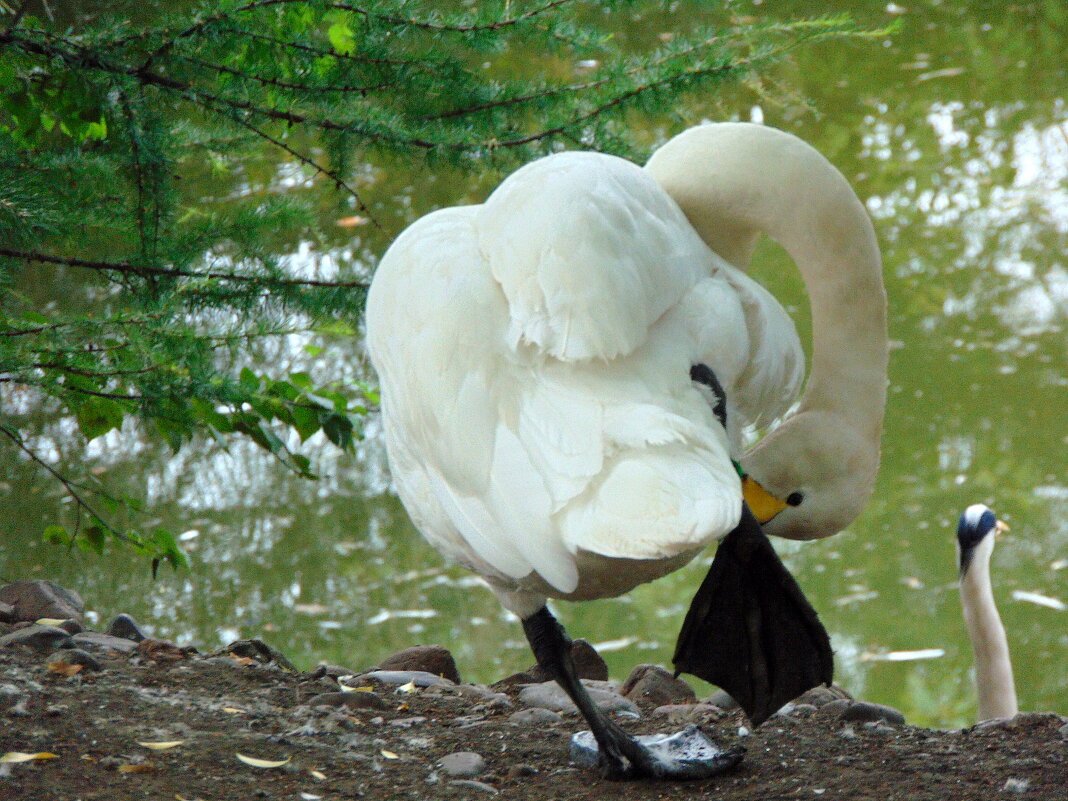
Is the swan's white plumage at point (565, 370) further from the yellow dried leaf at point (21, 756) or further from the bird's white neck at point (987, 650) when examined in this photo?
the bird's white neck at point (987, 650)

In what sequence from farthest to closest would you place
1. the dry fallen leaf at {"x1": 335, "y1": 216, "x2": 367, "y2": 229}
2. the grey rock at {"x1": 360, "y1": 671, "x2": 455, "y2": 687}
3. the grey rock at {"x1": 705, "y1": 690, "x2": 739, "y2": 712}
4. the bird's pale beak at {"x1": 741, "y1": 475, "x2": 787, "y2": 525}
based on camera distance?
the dry fallen leaf at {"x1": 335, "y1": 216, "x2": 367, "y2": 229}, the grey rock at {"x1": 360, "y1": 671, "x2": 455, "y2": 687}, the grey rock at {"x1": 705, "y1": 690, "x2": 739, "y2": 712}, the bird's pale beak at {"x1": 741, "y1": 475, "x2": 787, "y2": 525}

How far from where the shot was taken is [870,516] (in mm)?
5633

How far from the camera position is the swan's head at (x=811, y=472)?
312 centimetres

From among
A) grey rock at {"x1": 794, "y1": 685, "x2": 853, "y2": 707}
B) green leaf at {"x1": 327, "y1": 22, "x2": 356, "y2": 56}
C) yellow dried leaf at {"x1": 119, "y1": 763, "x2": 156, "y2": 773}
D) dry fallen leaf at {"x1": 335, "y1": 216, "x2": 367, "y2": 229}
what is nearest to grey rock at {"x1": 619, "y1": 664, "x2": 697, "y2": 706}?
grey rock at {"x1": 794, "y1": 685, "x2": 853, "y2": 707}

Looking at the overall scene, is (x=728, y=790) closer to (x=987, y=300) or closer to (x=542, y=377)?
(x=542, y=377)

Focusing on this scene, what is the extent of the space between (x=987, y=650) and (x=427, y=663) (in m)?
1.67

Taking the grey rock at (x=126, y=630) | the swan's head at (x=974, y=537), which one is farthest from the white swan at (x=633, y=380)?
the grey rock at (x=126, y=630)

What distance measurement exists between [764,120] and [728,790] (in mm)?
7470

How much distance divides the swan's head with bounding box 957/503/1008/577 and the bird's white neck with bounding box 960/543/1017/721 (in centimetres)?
4

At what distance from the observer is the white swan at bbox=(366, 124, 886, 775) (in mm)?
2301

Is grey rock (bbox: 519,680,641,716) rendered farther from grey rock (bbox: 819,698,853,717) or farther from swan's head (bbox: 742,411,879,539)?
swan's head (bbox: 742,411,879,539)

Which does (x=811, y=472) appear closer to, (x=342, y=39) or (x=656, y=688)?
(x=656, y=688)

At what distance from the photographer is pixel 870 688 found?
4586 mm

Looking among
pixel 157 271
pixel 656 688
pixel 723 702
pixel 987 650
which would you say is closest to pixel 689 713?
pixel 723 702
